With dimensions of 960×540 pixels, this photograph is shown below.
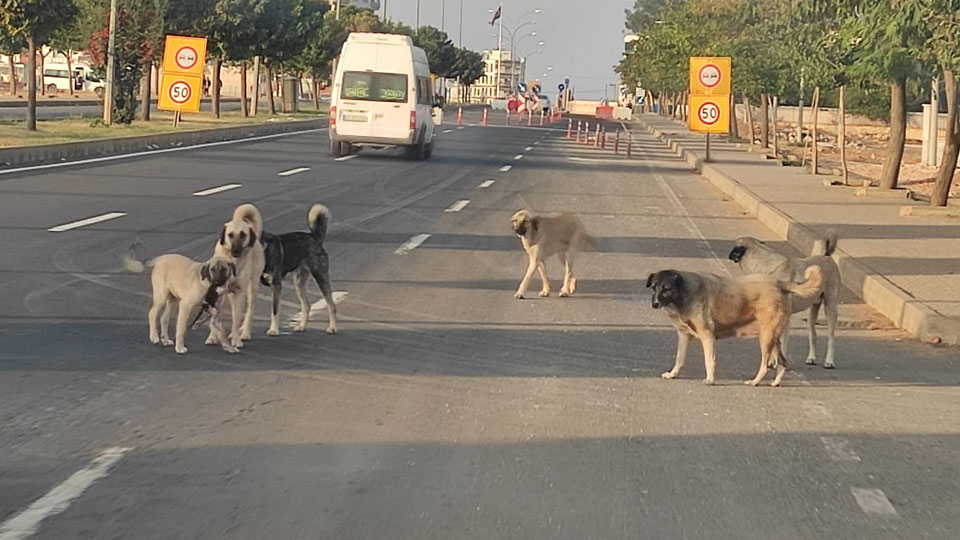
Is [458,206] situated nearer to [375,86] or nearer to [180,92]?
[375,86]

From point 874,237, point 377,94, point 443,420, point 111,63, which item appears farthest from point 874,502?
point 111,63

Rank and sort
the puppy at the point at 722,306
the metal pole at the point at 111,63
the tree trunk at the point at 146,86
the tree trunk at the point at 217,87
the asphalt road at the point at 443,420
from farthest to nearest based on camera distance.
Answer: the tree trunk at the point at 217,87, the tree trunk at the point at 146,86, the metal pole at the point at 111,63, the puppy at the point at 722,306, the asphalt road at the point at 443,420

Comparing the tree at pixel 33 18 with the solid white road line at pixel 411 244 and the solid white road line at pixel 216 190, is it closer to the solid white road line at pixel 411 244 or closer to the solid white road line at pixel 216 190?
the solid white road line at pixel 216 190

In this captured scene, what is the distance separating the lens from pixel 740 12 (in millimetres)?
50219

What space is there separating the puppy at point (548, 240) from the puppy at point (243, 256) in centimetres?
328

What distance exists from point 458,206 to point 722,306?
44.8 ft

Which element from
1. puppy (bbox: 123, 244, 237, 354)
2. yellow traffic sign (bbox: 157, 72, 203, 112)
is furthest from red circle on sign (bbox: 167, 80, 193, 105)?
puppy (bbox: 123, 244, 237, 354)

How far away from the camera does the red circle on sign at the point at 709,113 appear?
36.3 metres

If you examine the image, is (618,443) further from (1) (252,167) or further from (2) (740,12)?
(2) (740,12)

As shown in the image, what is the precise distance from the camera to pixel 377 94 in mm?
33406

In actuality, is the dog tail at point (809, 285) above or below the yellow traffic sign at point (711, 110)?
below

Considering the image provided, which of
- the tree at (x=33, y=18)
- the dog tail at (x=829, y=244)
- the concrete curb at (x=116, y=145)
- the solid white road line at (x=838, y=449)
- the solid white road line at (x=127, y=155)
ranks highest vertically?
the tree at (x=33, y=18)

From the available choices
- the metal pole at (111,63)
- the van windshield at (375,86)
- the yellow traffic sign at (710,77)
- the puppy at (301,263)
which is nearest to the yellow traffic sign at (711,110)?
the yellow traffic sign at (710,77)

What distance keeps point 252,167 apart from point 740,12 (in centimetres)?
2670
